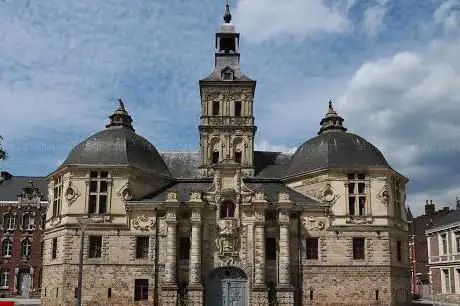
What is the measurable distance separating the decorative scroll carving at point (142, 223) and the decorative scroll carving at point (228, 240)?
531cm

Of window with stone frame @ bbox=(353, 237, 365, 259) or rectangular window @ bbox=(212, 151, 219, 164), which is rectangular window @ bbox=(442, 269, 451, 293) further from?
rectangular window @ bbox=(212, 151, 219, 164)

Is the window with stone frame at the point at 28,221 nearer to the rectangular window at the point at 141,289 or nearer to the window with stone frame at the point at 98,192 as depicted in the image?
the window with stone frame at the point at 98,192

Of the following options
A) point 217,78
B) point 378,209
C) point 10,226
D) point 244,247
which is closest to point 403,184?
point 378,209

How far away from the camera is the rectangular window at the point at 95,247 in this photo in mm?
38781

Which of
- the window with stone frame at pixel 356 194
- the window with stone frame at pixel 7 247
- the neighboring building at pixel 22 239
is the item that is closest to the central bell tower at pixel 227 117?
the window with stone frame at pixel 356 194

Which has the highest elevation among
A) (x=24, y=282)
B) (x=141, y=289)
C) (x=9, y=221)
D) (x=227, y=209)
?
(x=9, y=221)

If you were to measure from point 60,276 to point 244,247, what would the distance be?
13.9 m

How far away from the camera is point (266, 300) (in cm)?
3700

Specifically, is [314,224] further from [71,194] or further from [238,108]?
[71,194]

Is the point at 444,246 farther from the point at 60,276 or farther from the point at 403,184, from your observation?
the point at 60,276

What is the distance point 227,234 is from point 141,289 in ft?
24.9

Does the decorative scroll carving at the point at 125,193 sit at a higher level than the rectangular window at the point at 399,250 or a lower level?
higher

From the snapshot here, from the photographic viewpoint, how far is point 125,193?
39844 millimetres

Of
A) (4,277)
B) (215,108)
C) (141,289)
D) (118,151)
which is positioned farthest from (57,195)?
(4,277)
